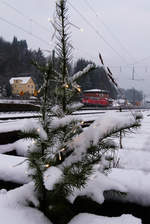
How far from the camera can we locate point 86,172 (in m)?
1.07

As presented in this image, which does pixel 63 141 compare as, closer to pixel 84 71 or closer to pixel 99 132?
pixel 99 132

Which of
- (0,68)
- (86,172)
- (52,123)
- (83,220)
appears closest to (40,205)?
(83,220)

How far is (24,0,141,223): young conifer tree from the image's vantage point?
109cm

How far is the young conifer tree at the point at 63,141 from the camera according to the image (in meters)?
1.09

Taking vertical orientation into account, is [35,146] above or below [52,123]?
below

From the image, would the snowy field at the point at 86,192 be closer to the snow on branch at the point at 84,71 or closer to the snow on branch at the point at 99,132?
the snow on branch at the point at 99,132

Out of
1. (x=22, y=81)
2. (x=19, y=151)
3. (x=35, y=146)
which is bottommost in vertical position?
(x=19, y=151)

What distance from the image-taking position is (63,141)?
1188mm

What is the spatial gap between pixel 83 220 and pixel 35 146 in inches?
21.2

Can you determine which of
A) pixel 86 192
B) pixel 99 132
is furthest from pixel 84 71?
pixel 86 192

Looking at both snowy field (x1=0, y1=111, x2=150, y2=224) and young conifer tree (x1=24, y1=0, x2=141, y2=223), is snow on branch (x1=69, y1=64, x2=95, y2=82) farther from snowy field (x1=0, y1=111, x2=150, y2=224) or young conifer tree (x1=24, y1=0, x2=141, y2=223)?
snowy field (x1=0, y1=111, x2=150, y2=224)

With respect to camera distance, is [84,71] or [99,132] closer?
[99,132]

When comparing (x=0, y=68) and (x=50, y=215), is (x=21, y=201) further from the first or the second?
(x=0, y=68)

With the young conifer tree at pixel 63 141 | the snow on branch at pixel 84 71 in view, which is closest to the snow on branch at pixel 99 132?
the young conifer tree at pixel 63 141
